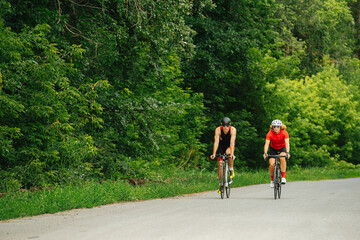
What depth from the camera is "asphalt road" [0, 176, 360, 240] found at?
780cm

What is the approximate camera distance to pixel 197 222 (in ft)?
30.0

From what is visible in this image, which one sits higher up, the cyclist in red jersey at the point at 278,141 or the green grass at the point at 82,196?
the cyclist in red jersey at the point at 278,141

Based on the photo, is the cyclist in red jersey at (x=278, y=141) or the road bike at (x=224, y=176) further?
the cyclist in red jersey at (x=278, y=141)

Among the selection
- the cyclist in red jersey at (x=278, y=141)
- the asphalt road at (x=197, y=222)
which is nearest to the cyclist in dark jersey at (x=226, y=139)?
the cyclist in red jersey at (x=278, y=141)

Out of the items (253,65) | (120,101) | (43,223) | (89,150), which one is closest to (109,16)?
(120,101)

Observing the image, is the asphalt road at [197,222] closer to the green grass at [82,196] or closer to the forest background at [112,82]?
the green grass at [82,196]

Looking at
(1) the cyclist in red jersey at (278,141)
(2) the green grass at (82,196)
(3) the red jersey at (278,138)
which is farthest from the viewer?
(3) the red jersey at (278,138)

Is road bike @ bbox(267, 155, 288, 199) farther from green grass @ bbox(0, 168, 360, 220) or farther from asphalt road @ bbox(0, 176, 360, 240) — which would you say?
green grass @ bbox(0, 168, 360, 220)

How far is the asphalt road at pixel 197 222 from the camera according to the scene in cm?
780

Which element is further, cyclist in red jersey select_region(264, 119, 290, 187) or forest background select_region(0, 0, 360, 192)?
cyclist in red jersey select_region(264, 119, 290, 187)

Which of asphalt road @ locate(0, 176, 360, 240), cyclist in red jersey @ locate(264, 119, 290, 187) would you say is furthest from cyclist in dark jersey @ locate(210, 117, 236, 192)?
asphalt road @ locate(0, 176, 360, 240)

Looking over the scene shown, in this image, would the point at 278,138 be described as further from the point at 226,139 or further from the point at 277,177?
the point at 226,139

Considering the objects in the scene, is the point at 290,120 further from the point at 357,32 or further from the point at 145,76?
the point at 357,32

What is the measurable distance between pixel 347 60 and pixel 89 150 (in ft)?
134
